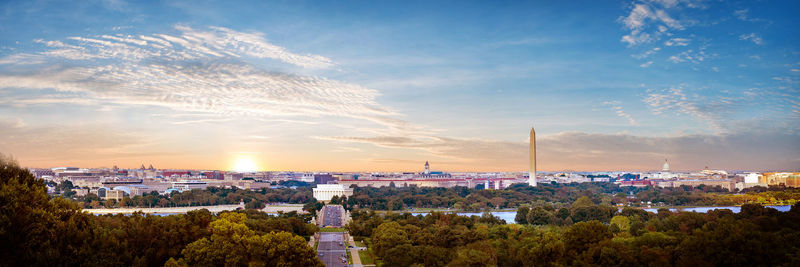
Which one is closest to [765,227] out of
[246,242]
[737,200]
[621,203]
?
[246,242]

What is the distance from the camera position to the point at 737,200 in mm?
76500

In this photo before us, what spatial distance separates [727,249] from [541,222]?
34.6m

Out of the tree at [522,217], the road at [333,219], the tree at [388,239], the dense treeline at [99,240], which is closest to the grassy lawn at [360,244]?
the tree at [388,239]

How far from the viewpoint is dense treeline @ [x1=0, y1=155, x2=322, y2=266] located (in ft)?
67.4

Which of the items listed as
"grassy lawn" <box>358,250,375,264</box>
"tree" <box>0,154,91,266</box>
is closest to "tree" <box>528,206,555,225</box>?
"grassy lawn" <box>358,250,375,264</box>

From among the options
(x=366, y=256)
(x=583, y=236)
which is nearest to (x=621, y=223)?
(x=583, y=236)

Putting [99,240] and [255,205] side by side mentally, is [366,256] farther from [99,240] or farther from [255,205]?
[255,205]

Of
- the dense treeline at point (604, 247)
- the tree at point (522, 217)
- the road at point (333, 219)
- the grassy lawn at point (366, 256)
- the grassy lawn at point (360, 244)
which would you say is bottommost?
the grassy lawn at point (366, 256)

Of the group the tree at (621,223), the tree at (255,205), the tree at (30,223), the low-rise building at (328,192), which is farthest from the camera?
the low-rise building at (328,192)

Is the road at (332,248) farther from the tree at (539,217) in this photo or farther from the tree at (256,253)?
the tree at (539,217)

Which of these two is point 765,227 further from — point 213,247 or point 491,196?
point 491,196

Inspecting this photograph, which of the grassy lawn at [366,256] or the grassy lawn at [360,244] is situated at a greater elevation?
the grassy lawn at [360,244]

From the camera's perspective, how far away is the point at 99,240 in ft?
74.3

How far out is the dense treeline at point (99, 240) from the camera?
20547 mm
